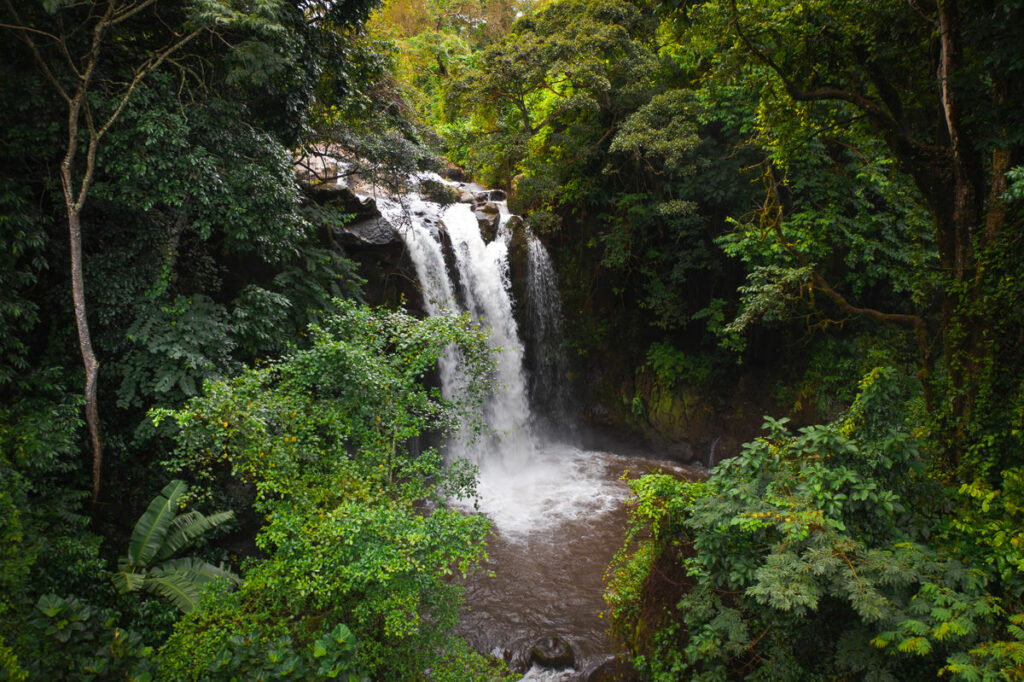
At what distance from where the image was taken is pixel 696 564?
15.7 feet

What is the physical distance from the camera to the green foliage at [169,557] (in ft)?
18.9

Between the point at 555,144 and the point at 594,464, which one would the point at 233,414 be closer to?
the point at 594,464

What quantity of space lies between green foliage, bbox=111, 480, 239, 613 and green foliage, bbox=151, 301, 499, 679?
→ 1176 millimetres

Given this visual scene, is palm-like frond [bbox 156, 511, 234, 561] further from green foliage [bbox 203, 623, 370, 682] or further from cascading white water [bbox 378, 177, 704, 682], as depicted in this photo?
cascading white water [bbox 378, 177, 704, 682]

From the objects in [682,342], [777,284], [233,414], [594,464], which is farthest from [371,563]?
[682,342]

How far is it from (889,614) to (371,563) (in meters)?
3.83

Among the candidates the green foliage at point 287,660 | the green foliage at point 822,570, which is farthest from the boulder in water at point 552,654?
the green foliage at point 287,660

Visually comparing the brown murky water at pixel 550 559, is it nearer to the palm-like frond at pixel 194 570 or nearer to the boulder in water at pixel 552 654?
the boulder in water at pixel 552 654

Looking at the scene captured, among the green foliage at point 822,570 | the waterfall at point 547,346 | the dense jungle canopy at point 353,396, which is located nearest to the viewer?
the green foliage at point 822,570

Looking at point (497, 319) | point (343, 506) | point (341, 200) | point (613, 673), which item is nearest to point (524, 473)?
point (497, 319)

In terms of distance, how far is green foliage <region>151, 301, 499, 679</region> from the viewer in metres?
4.49

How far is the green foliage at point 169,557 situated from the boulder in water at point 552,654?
3.73 metres

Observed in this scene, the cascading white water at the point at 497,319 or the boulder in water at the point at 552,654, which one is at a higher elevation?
the cascading white water at the point at 497,319

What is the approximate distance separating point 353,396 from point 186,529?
2789 mm
